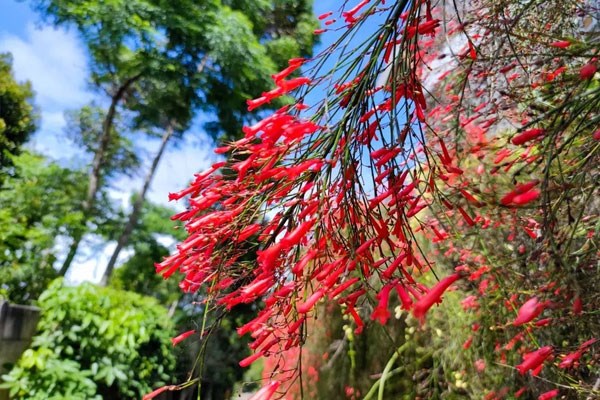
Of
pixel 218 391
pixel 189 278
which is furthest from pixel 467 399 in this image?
pixel 218 391

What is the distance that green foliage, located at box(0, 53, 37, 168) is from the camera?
11906 mm

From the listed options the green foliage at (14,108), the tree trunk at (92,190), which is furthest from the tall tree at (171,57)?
the green foliage at (14,108)

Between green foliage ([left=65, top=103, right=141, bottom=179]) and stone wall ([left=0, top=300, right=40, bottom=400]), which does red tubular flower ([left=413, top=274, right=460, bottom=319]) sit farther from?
green foliage ([left=65, top=103, right=141, bottom=179])

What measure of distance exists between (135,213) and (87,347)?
575 centimetres

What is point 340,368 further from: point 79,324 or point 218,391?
point 218,391

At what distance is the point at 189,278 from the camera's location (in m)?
1.05

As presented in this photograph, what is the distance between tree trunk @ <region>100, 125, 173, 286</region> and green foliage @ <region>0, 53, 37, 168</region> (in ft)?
13.5

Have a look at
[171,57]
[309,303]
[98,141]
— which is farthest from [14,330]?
[98,141]

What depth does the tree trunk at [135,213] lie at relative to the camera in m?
7.83

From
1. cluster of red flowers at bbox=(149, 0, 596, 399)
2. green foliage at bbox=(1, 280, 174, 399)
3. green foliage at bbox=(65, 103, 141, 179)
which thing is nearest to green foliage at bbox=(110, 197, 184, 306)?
green foliage at bbox=(65, 103, 141, 179)

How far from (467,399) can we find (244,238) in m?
1.75

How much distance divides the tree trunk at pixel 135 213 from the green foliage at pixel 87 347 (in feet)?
14.7

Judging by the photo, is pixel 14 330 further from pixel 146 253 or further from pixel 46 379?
pixel 146 253

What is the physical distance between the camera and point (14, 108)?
12.2 meters
